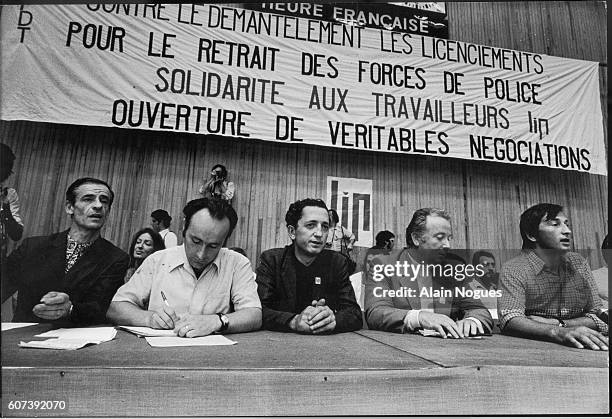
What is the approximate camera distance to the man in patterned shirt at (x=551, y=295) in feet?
12.5

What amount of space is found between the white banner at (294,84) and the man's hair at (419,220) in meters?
0.45

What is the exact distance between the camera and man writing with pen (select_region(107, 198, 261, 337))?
3.53m

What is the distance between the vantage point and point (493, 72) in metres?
4.29

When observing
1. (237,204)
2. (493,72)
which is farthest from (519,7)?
(237,204)

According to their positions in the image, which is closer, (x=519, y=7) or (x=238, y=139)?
(x=238, y=139)

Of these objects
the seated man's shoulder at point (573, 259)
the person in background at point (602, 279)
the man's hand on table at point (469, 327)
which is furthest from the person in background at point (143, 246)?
the person in background at point (602, 279)

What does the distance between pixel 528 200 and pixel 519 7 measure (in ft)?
5.59

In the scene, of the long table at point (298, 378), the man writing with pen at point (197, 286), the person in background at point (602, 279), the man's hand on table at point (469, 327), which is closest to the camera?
the long table at point (298, 378)

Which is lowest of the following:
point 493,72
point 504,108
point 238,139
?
point 238,139

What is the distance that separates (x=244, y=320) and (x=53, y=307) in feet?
Answer: 4.22

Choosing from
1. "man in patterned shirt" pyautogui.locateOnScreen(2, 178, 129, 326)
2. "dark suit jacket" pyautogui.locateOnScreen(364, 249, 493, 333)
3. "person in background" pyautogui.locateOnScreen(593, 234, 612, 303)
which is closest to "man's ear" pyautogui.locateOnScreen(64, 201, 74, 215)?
"man in patterned shirt" pyautogui.locateOnScreen(2, 178, 129, 326)

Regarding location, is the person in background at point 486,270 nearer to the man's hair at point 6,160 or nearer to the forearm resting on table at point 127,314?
the forearm resting on table at point 127,314

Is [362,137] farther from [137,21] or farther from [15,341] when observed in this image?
[15,341]

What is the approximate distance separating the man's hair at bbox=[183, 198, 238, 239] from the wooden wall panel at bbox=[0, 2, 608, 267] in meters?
0.06
